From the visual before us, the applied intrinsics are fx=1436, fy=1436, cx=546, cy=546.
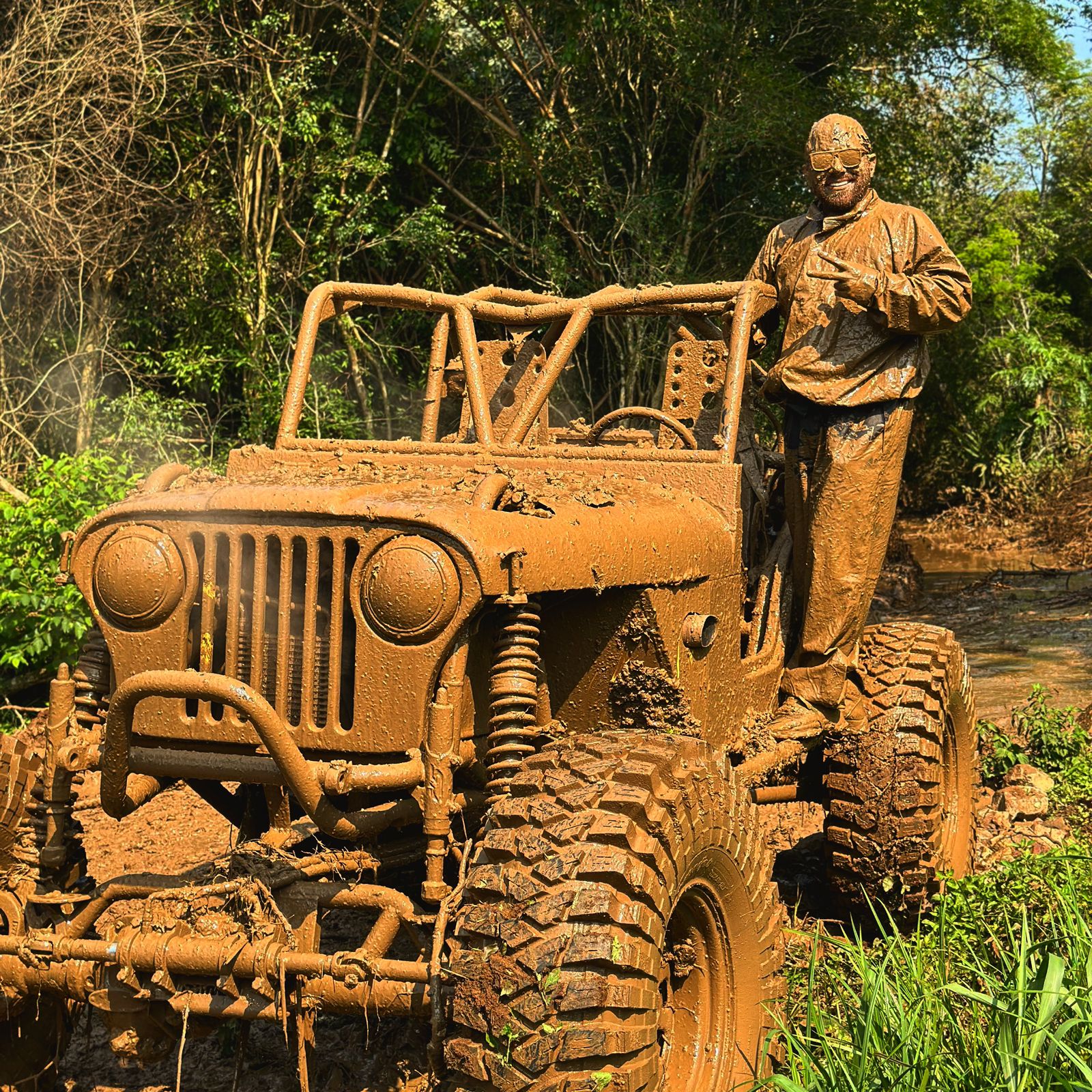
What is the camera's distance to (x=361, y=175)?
1350cm

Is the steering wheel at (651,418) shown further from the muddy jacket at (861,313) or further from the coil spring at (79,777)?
the coil spring at (79,777)

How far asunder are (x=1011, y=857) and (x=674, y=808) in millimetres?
3120

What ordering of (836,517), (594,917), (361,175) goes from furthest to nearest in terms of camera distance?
(361,175) → (836,517) → (594,917)

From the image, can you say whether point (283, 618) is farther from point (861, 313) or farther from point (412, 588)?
point (861, 313)

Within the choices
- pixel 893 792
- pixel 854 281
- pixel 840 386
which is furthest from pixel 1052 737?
pixel 854 281

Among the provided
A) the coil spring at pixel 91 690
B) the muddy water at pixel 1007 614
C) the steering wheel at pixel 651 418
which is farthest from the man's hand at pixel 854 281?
the muddy water at pixel 1007 614

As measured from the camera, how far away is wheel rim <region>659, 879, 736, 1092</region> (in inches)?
142

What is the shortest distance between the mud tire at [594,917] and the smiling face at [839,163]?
235 centimetres

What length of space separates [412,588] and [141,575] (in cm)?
75

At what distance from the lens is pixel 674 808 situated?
129 inches

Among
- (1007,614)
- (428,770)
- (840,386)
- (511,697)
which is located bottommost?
(1007,614)

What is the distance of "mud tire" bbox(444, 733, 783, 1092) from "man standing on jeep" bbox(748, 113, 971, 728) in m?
1.47

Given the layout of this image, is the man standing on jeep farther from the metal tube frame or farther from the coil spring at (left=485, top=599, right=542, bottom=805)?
the metal tube frame

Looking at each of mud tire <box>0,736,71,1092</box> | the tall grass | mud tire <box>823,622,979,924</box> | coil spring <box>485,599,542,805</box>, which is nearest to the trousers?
mud tire <box>823,622,979,924</box>
